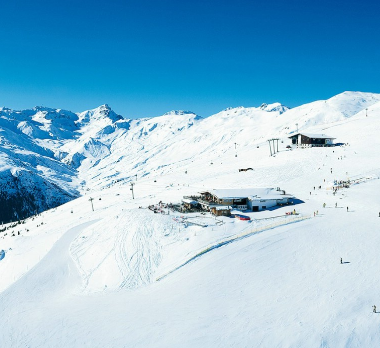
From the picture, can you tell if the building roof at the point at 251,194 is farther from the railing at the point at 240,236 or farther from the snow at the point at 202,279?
the railing at the point at 240,236

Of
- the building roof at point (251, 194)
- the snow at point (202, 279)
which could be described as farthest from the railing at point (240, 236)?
the building roof at point (251, 194)

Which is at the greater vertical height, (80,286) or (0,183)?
(0,183)

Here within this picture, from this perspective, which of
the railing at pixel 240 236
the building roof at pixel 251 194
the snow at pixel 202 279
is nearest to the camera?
the snow at pixel 202 279

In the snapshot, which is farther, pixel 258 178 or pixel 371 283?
pixel 258 178

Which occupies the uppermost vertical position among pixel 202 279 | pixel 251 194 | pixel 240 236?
pixel 251 194

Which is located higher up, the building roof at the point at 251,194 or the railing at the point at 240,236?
the building roof at the point at 251,194

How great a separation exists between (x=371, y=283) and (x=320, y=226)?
12.2 meters

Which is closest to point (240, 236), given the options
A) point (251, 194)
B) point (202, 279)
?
point (202, 279)

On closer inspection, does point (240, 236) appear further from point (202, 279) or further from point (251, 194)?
point (251, 194)

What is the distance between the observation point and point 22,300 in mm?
28906

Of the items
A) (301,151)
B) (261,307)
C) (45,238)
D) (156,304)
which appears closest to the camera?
(261,307)

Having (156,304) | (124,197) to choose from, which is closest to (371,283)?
(156,304)

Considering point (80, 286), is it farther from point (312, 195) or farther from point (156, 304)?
point (312, 195)

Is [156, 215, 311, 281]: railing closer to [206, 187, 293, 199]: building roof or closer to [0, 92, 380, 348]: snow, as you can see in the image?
[0, 92, 380, 348]: snow
